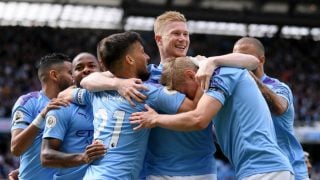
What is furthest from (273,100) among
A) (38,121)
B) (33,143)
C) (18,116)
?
(18,116)

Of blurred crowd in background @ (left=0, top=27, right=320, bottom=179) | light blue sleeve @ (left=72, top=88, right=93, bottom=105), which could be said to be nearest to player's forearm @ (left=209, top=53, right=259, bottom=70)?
light blue sleeve @ (left=72, top=88, right=93, bottom=105)

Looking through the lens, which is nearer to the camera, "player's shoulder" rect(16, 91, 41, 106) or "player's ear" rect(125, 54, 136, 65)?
"player's ear" rect(125, 54, 136, 65)

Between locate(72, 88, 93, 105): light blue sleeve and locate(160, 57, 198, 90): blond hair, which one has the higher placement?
locate(160, 57, 198, 90): blond hair

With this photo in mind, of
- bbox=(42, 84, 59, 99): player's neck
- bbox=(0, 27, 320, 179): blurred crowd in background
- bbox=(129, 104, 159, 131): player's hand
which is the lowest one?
bbox=(0, 27, 320, 179): blurred crowd in background

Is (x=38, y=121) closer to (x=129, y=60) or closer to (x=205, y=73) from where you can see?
(x=129, y=60)

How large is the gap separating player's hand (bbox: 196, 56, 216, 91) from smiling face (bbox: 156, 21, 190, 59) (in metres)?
0.94

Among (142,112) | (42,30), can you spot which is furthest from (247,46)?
(42,30)

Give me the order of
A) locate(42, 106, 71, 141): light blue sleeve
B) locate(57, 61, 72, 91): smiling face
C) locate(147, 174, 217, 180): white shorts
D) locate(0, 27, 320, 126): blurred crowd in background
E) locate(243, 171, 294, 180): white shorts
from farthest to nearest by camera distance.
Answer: locate(0, 27, 320, 126): blurred crowd in background, locate(57, 61, 72, 91): smiling face, locate(42, 106, 71, 141): light blue sleeve, locate(147, 174, 217, 180): white shorts, locate(243, 171, 294, 180): white shorts

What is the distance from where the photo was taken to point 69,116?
4961 mm

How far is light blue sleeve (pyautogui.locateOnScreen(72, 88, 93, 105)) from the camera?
188 inches

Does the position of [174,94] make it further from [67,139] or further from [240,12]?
[240,12]

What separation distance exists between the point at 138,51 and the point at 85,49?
82.4 ft

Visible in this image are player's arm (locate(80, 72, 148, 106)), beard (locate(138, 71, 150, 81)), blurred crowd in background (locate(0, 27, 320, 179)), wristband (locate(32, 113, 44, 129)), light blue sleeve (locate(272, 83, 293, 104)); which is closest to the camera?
player's arm (locate(80, 72, 148, 106))

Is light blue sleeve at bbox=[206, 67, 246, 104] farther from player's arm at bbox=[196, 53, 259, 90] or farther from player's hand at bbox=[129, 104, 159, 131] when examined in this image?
player's hand at bbox=[129, 104, 159, 131]
